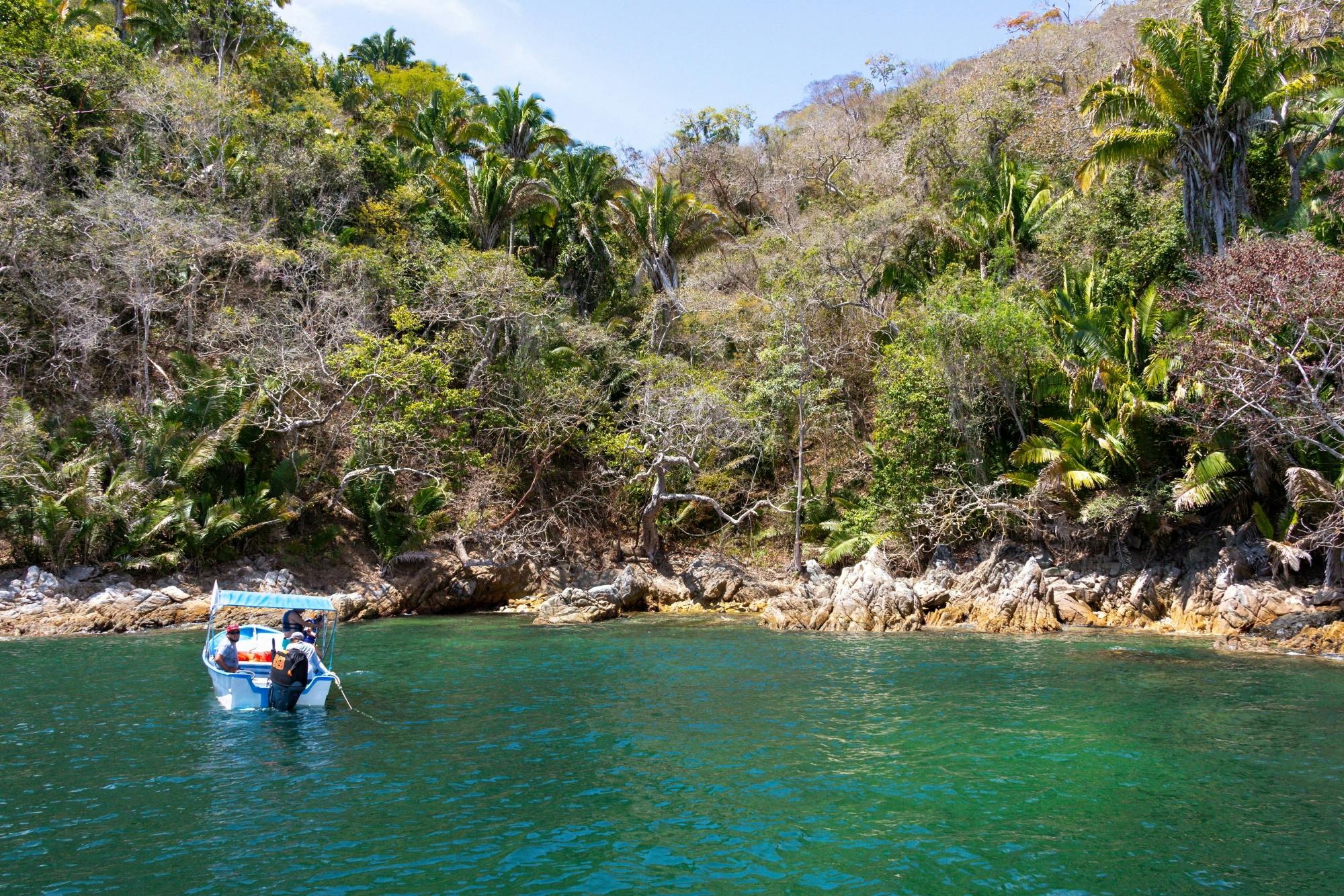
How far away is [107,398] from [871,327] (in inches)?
933

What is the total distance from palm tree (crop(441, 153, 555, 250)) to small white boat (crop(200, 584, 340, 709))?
19.9m

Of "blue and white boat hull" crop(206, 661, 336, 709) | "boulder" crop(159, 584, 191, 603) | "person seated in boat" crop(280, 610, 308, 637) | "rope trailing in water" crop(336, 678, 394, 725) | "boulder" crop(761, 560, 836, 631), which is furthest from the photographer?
"boulder" crop(159, 584, 191, 603)

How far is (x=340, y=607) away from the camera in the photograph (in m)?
22.8

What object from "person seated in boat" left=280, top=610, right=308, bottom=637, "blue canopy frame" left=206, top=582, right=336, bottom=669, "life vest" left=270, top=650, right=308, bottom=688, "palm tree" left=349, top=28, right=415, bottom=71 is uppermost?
"palm tree" left=349, top=28, right=415, bottom=71

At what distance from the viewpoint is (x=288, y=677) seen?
12289 mm

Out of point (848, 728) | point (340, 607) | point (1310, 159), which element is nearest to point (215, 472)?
point (340, 607)

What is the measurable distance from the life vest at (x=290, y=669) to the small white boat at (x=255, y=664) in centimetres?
16

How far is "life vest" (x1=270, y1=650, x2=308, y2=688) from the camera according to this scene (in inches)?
484

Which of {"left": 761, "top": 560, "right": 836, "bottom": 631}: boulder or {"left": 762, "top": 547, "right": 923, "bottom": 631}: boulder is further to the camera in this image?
{"left": 761, "top": 560, "right": 836, "bottom": 631}: boulder

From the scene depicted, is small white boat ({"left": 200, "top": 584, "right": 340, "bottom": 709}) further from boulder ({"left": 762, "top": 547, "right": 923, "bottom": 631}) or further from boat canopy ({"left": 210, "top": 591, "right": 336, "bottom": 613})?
boulder ({"left": 762, "top": 547, "right": 923, "bottom": 631})

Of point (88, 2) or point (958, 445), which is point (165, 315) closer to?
point (88, 2)

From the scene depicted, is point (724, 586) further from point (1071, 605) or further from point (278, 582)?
point (278, 582)

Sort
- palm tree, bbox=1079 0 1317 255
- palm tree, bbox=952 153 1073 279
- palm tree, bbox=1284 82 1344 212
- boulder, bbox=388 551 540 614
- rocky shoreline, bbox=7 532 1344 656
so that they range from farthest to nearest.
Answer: palm tree, bbox=952 153 1073 279 < boulder, bbox=388 551 540 614 < palm tree, bbox=1284 82 1344 212 < palm tree, bbox=1079 0 1317 255 < rocky shoreline, bbox=7 532 1344 656

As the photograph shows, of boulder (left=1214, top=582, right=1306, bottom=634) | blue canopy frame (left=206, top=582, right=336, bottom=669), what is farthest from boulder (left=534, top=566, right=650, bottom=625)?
boulder (left=1214, top=582, right=1306, bottom=634)
